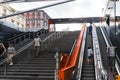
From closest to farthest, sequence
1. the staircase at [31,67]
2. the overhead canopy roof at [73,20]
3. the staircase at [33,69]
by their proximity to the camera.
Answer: the staircase at [33,69]
the staircase at [31,67]
the overhead canopy roof at [73,20]

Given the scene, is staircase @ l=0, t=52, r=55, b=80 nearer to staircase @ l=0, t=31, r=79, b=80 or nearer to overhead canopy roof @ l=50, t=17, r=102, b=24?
staircase @ l=0, t=31, r=79, b=80

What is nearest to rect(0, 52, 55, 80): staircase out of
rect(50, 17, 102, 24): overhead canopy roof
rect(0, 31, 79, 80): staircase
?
rect(0, 31, 79, 80): staircase

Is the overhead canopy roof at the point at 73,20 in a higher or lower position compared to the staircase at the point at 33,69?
higher

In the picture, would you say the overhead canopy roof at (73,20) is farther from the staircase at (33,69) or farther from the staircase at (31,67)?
the staircase at (33,69)

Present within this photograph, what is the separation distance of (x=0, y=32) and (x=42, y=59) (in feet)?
44.3

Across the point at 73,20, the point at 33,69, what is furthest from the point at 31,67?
the point at 73,20

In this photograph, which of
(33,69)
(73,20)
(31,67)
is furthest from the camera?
(73,20)

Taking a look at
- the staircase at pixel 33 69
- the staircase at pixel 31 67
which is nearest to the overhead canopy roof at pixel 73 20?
the staircase at pixel 31 67

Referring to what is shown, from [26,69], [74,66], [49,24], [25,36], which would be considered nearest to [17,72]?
[26,69]

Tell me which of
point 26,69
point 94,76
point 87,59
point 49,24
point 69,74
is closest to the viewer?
point 69,74

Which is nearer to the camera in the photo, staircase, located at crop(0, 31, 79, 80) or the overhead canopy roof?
staircase, located at crop(0, 31, 79, 80)

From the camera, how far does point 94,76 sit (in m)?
19.0

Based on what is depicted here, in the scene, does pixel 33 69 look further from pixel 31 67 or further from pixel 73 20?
pixel 73 20

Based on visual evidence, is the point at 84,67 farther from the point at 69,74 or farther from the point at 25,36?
the point at 25,36
